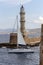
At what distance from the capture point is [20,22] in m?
68.6

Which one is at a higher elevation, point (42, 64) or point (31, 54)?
point (42, 64)

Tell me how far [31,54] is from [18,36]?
25.2 ft

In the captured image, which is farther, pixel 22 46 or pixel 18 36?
pixel 22 46

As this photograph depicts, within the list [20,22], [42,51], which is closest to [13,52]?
[20,22]

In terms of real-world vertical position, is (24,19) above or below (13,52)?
above

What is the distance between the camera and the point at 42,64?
1645 centimetres

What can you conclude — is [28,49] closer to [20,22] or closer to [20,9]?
[20,22]

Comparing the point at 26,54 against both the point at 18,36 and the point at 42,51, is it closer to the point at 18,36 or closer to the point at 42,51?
the point at 18,36

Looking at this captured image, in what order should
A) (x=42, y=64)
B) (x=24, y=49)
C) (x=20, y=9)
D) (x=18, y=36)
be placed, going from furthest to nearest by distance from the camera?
(x=20, y=9) → (x=24, y=49) → (x=18, y=36) → (x=42, y=64)

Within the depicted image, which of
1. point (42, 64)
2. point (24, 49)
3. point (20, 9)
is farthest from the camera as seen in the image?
point (20, 9)

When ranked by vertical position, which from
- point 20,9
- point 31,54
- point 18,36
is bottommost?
point 31,54

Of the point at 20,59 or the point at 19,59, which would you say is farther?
the point at 20,59

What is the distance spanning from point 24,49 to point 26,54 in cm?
133

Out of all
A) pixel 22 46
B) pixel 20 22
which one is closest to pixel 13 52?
pixel 22 46
